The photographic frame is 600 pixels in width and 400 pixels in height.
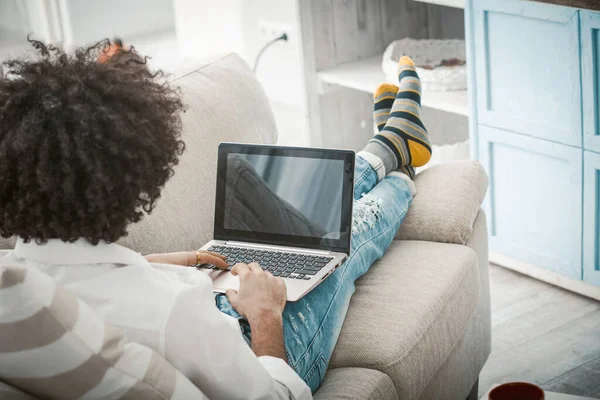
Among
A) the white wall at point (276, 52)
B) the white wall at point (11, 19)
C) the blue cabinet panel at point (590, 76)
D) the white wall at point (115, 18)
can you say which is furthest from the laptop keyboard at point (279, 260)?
the white wall at point (115, 18)

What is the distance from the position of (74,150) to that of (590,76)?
4.49ft

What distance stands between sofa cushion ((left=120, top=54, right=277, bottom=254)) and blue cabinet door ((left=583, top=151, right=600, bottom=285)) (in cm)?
76

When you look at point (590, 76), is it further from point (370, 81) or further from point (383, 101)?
point (370, 81)

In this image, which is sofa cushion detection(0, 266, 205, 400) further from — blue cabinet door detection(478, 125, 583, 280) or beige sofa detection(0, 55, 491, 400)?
blue cabinet door detection(478, 125, 583, 280)

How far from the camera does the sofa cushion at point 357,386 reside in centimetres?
126

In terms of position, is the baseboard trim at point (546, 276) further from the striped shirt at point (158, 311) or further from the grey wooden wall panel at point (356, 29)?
the striped shirt at point (158, 311)

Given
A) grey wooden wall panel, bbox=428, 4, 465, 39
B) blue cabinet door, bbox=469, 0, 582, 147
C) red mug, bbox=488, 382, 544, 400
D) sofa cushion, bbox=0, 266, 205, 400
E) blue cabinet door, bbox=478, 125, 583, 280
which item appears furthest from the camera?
grey wooden wall panel, bbox=428, 4, 465, 39

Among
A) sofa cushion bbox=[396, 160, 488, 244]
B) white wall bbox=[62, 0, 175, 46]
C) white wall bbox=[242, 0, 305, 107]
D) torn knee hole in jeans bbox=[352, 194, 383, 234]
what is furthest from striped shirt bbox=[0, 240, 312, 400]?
white wall bbox=[62, 0, 175, 46]

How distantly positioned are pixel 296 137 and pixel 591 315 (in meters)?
1.83

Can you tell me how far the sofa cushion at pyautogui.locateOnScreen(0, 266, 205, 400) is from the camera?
0.86 metres

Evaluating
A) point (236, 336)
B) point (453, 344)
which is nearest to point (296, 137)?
point (453, 344)

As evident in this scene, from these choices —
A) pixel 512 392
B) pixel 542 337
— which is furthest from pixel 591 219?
pixel 512 392

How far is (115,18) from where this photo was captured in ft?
16.1

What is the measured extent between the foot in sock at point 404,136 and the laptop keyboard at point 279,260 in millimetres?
420
